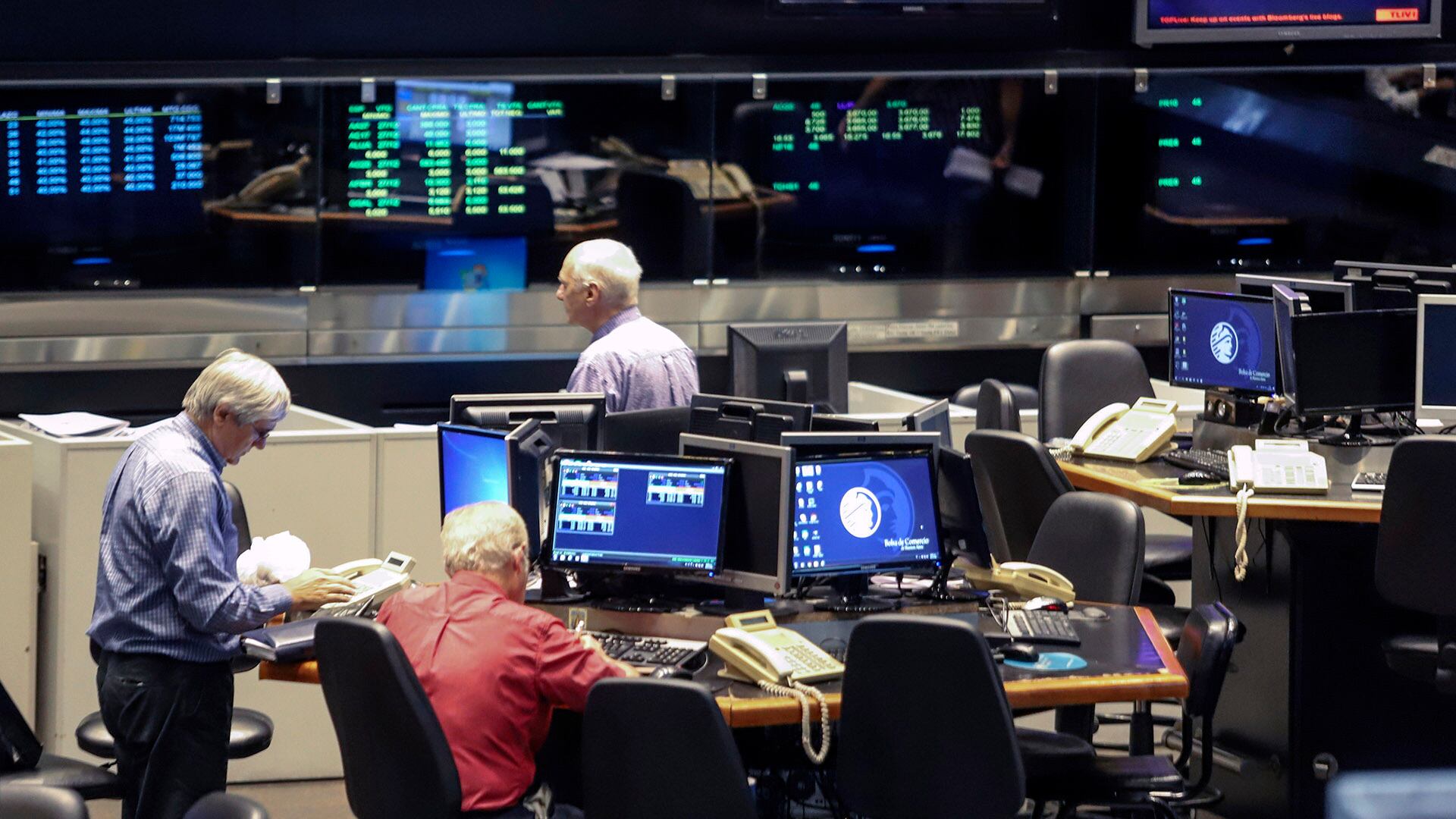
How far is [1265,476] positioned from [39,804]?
3.77 meters

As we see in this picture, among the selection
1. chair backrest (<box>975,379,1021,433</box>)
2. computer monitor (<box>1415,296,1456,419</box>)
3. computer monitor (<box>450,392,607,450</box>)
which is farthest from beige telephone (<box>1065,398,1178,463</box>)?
computer monitor (<box>450,392,607,450</box>)

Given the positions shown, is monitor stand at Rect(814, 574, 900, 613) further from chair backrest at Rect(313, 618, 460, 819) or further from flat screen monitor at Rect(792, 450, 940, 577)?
chair backrest at Rect(313, 618, 460, 819)

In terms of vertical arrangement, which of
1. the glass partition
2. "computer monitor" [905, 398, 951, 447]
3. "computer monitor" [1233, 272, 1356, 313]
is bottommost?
"computer monitor" [905, 398, 951, 447]

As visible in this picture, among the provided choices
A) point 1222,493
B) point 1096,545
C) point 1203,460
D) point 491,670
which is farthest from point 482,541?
point 1203,460

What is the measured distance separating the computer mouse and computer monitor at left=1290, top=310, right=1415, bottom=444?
2.10m

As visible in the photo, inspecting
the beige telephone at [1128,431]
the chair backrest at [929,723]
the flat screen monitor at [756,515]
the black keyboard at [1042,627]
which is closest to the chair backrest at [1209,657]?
the black keyboard at [1042,627]

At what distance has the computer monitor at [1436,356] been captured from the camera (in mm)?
5863

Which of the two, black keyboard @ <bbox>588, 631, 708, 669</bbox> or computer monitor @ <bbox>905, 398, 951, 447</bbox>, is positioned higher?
computer monitor @ <bbox>905, 398, 951, 447</bbox>

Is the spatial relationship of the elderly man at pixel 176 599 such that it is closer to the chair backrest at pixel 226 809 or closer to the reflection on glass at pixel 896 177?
the chair backrest at pixel 226 809

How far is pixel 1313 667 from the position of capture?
5246 mm

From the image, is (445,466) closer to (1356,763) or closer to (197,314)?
(1356,763)

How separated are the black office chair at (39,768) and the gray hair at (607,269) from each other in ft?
6.56

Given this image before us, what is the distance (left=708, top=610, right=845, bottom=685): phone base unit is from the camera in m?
3.95

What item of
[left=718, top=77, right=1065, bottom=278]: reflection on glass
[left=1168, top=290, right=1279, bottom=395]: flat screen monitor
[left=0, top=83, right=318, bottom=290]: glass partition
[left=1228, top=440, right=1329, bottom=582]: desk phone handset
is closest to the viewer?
[left=1228, top=440, right=1329, bottom=582]: desk phone handset
